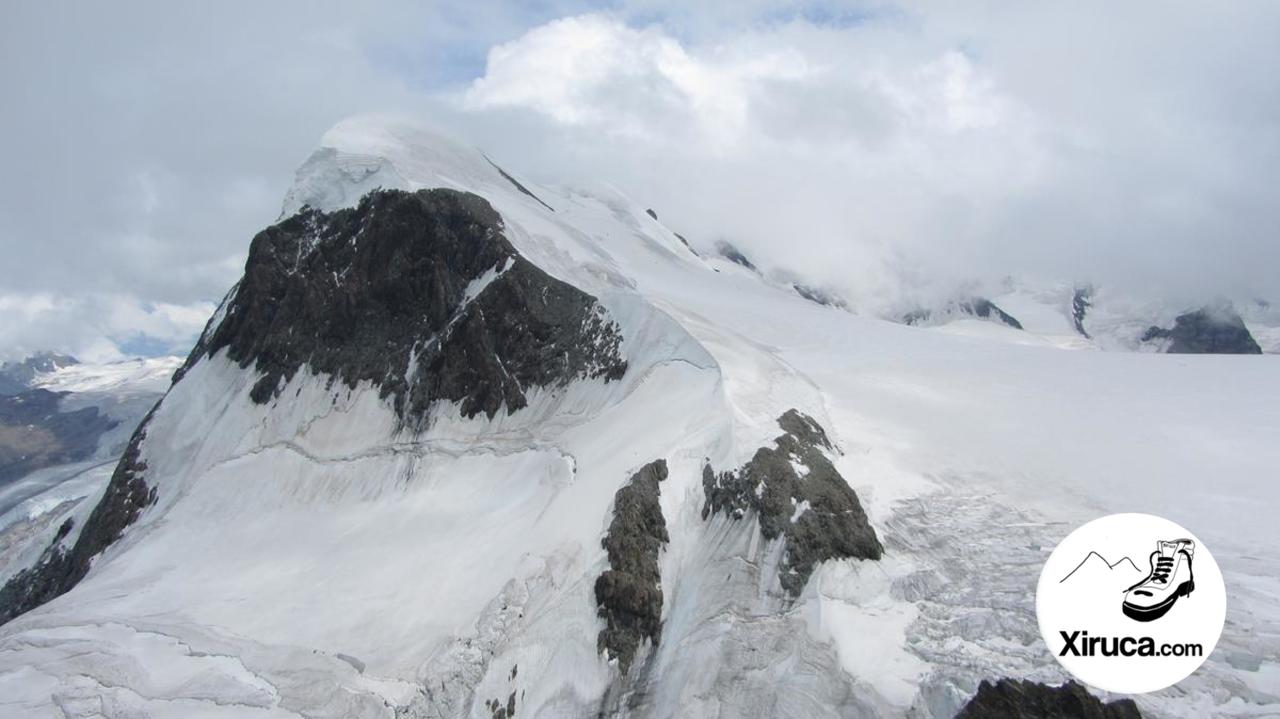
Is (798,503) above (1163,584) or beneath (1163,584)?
beneath

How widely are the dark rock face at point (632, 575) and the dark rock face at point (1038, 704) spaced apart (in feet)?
30.8

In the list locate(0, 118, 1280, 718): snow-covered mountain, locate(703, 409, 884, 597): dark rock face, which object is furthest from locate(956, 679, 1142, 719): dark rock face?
locate(703, 409, 884, 597): dark rock face

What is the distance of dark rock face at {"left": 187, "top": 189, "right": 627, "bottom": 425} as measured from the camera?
4103cm

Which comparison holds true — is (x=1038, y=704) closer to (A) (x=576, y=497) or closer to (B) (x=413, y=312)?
(A) (x=576, y=497)

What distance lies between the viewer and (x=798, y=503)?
21.6 m

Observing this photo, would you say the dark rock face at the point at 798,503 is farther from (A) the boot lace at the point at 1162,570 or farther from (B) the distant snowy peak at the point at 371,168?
(B) the distant snowy peak at the point at 371,168

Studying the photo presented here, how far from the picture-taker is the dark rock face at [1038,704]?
12.9 m

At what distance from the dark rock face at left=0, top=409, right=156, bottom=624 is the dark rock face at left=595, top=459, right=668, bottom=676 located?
39.9m

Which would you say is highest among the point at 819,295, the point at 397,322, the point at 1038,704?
the point at 397,322

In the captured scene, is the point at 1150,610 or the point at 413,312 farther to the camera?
the point at 413,312

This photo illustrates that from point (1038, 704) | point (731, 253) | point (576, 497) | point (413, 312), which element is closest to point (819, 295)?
point (731, 253)

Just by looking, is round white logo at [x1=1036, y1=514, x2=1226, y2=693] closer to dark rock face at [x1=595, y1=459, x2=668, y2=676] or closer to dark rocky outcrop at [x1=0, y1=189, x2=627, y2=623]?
dark rock face at [x1=595, y1=459, x2=668, y2=676]

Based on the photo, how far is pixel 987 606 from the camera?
16797 mm

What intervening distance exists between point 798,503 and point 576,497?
383 inches
